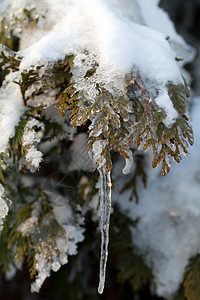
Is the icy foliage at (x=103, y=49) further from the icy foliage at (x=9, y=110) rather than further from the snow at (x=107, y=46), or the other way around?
the icy foliage at (x=9, y=110)

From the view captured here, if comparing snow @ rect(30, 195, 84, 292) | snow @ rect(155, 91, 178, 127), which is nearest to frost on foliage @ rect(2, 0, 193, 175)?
snow @ rect(155, 91, 178, 127)

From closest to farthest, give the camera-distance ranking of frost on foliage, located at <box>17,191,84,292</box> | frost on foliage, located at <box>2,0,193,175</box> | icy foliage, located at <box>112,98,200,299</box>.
Result: frost on foliage, located at <box>2,0,193,175</box>, frost on foliage, located at <box>17,191,84,292</box>, icy foliage, located at <box>112,98,200,299</box>

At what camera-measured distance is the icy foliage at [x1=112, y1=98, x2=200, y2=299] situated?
1394mm

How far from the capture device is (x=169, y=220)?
1459mm

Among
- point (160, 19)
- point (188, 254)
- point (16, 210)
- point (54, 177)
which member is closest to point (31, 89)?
point (54, 177)

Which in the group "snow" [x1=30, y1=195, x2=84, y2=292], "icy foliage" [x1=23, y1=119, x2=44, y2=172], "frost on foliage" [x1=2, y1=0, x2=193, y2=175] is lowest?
"snow" [x1=30, y1=195, x2=84, y2=292]

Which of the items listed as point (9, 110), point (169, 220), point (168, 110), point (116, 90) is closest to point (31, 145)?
point (9, 110)

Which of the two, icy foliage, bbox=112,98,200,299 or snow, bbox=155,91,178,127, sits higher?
snow, bbox=155,91,178,127

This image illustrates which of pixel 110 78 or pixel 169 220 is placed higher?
pixel 110 78

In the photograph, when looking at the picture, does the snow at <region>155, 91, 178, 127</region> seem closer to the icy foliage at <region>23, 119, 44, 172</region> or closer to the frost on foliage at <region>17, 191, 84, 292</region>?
the icy foliage at <region>23, 119, 44, 172</region>

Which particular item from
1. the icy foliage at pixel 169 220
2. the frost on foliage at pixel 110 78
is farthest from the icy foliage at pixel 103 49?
the icy foliage at pixel 169 220

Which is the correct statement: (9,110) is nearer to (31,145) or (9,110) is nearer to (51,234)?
(31,145)

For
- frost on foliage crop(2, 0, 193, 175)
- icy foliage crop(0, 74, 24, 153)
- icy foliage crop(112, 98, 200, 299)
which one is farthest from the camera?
icy foliage crop(112, 98, 200, 299)

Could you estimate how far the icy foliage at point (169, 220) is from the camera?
139 centimetres
